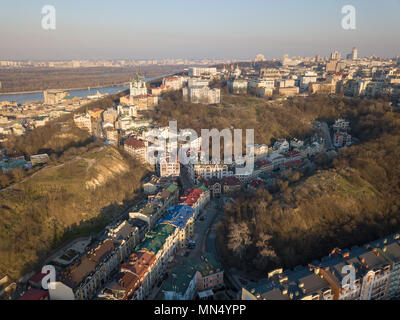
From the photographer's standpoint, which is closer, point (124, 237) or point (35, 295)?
point (35, 295)

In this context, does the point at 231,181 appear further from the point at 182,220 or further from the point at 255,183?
the point at 182,220

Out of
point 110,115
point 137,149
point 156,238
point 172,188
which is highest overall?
point 110,115

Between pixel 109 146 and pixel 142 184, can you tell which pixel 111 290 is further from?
pixel 109 146

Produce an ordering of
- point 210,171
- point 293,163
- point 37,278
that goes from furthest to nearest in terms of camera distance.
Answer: point 293,163 → point 210,171 → point 37,278

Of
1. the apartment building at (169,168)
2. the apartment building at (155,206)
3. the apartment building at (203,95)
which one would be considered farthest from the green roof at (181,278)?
the apartment building at (203,95)

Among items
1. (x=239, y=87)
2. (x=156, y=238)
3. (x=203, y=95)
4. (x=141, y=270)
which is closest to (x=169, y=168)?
(x=156, y=238)

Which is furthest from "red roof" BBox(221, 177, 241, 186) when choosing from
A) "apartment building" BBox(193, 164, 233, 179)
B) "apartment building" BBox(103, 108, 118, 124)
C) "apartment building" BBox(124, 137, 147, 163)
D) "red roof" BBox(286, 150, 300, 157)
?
"apartment building" BBox(103, 108, 118, 124)

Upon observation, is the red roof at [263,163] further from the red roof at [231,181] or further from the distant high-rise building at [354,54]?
the distant high-rise building at [354,54]
